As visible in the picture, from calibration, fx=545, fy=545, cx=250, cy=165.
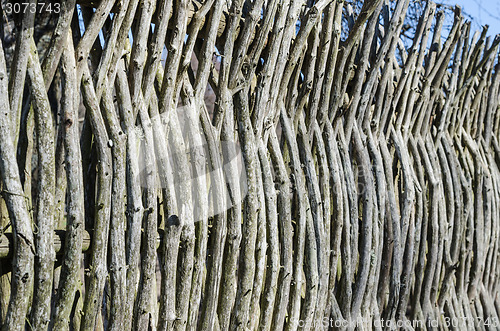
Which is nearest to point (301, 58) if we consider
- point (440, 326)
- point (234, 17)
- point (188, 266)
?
point (234, 17)

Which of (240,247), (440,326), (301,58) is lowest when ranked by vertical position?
(440,326)

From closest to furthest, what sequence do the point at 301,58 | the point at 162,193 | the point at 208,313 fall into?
the point at 162,193, the point at 208,313, the point at 301,58

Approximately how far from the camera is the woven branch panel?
1.43m

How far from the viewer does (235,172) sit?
183 centimetres

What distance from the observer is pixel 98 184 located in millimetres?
1490

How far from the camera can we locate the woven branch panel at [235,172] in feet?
4.70

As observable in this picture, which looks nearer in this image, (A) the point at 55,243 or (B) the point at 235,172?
(A) the point at 55,243

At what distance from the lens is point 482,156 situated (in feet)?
10.2

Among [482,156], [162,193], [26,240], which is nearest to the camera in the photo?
[26,240]

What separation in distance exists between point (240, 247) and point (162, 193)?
0.39 meters

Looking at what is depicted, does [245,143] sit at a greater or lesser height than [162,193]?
greater

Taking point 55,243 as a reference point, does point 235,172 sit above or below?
above

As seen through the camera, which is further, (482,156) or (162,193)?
(482,156)

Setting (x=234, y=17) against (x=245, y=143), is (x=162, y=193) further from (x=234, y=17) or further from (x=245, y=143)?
(x=234, y=17)
